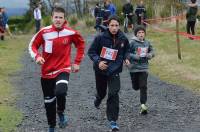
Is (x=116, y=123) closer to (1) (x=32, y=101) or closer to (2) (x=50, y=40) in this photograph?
(2) (x=50, y=40)

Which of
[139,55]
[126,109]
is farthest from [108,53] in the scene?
[126,109]

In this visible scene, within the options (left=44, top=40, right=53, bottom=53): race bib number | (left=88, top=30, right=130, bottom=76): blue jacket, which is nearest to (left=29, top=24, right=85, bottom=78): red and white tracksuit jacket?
(left=44, top=40, right=53, bottom=53): race bib number

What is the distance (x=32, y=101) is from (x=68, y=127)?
114 inches

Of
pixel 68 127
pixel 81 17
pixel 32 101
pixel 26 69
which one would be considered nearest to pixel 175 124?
pixel 68 127

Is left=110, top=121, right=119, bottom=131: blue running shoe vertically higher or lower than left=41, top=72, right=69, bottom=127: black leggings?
lower

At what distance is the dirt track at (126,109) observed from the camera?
8.52 meters

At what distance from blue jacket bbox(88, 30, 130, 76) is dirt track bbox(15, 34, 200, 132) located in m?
0.92

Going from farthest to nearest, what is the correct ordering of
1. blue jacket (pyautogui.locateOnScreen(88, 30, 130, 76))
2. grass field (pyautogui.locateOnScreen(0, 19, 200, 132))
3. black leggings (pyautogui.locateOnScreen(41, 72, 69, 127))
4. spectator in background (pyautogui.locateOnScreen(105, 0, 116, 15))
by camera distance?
1. spectator in background (pyautogui.locateOnScreen(105, 0, 116, 15))
2. grass field (pyautogui.locateOnScreen(0, 19, 200, 132))
3. blue jacket (pyautogui.locateOnScreen(88, 30, 130, 76))
4. black leggings (pyautogui.locateOnScreen(41, 72, 69, 127))

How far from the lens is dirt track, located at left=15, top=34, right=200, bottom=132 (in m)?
8.52

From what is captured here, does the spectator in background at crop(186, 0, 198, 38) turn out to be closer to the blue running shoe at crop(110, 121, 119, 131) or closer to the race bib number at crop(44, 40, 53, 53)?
the blue running shoe at crop(110, 121, 119, 131)

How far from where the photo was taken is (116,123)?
8.59 metres

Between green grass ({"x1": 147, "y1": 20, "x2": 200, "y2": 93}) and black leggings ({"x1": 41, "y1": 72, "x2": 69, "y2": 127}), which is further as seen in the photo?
green grass ({"x1": 147, "y1": 20, "x2": 200, "y2": 93})

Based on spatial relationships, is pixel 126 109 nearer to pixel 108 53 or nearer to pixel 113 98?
pixel 113 98

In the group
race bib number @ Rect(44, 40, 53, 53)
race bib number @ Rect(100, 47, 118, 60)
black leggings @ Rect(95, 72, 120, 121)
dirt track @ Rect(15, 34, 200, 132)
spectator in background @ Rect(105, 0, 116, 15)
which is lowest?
spectator in background @ Rect(105, 0, 116, 15)
